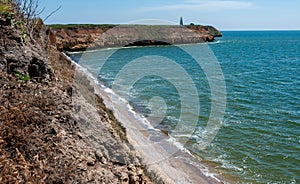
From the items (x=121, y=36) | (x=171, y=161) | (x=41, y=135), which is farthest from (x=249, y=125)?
(x=121, y=36)

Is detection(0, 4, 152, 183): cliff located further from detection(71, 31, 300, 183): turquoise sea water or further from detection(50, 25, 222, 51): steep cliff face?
detection(50, 25, 222, 51): steep cliff face

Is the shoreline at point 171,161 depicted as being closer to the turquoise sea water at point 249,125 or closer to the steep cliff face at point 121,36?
the turquoise sea water at point 249,125

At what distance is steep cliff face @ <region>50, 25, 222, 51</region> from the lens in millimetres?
72625

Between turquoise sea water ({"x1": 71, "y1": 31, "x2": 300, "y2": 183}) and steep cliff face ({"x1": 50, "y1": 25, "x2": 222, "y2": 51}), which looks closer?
turquoise sea water ({"x1": 71, "y1": 31, "x2": 300, "y2": 183})

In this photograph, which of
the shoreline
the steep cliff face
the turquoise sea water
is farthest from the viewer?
the steep cliff face

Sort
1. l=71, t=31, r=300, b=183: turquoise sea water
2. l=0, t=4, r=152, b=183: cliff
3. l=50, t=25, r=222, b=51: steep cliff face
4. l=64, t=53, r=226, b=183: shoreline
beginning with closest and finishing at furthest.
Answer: l=0, t=4, r=152, b=183: cliff, l=64, t=53, r=226, b=183: shoreline, l=71, t=31, r=300, b=183: turquoise sea water, l=50, t=25, r=222, b=51: steep cliff face

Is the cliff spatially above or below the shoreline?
above

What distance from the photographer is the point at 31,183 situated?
4.60 metres

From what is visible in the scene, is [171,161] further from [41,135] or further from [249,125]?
[41,135]

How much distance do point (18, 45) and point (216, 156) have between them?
10013 mm

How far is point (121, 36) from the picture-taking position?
285 ft

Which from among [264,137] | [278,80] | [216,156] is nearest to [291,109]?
[264,137]

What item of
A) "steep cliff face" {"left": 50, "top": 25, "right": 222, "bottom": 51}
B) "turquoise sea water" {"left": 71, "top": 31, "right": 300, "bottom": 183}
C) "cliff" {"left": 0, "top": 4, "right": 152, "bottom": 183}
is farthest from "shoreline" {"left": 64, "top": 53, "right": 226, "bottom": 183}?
"steep cliff face" {"left": 50, "top": 25, "right": 222, "bottom": 51}

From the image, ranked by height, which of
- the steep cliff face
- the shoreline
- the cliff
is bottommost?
the shoreline
